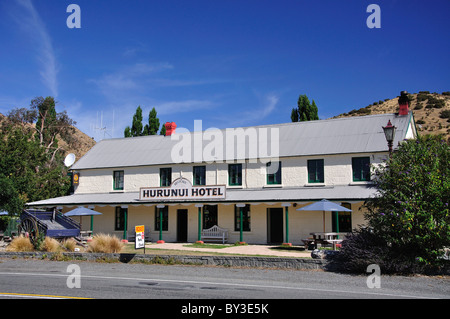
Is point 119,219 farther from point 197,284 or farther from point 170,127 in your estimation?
point 197,284

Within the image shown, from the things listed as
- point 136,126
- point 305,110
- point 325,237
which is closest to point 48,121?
point 136,126

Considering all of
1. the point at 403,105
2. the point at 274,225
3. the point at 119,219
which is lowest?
the point at 274,225

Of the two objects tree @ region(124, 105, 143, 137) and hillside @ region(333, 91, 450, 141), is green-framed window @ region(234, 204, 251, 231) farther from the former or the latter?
hillside @ region(333, 91, 450, 141)

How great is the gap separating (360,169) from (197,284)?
14852 mm

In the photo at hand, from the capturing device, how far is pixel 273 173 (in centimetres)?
2431

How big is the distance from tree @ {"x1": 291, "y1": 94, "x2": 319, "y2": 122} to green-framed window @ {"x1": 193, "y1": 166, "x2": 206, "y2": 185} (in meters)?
21.1

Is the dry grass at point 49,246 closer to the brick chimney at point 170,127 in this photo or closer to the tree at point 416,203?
the tree at point 416,203

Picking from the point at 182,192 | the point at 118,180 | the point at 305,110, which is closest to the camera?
the point at 182,192

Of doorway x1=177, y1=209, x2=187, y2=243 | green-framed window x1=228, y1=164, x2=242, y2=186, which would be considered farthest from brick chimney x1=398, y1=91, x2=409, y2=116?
doorway x1=177, y1=209, x2=187, y2=243

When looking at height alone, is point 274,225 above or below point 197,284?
above

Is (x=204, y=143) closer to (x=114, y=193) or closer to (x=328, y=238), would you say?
(x=114, y=193)

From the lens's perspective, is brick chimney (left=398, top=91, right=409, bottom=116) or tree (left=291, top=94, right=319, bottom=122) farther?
tree (left=291, top=94, right=319, bottom=122)

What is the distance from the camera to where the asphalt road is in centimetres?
852
